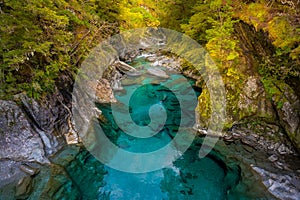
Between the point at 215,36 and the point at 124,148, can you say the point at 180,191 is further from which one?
the point at 215,36

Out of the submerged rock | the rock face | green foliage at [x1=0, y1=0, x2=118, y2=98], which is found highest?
green foliage at [x1=0, y1=0, x2=118, y2=98]

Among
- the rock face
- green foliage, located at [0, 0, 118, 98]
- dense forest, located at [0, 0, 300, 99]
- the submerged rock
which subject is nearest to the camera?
green foliage, located at [0, 0, 118, 98]

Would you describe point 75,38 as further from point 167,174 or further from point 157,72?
point 157,72

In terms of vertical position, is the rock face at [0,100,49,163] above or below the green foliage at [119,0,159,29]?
below

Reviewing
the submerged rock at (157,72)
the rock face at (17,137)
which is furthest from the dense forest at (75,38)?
the submerged rock at (157,72)

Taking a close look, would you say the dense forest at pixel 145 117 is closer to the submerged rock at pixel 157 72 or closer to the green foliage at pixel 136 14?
the green foliage at pixel 136 14

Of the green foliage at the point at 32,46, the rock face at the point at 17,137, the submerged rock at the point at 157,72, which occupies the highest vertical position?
the green foliage at the point at 32,46

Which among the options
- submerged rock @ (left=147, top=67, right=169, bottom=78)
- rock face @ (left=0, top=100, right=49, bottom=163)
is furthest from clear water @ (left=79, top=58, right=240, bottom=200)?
submerged rock @ (left=147, top=67, right=169, bottom=78)

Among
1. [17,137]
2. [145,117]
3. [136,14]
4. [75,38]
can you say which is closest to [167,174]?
[145,117]

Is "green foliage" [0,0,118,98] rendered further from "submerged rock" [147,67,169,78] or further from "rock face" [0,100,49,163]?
"submerged rock" [147,67,169,78]

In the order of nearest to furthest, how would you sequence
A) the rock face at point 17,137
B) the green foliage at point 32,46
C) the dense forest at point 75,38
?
the green foliage at point 32,46 → the dense forest at point 75,38 → the rock face at point 17,137
